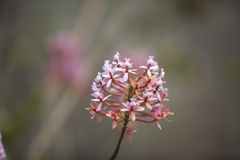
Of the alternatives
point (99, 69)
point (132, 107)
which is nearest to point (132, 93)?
point (132, 107)

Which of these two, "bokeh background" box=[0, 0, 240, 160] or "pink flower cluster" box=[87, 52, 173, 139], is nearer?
"pink flower cluster" box=[87, 52, 173, 139]

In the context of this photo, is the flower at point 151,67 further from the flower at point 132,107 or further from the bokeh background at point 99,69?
the bokeh background at point 99,69

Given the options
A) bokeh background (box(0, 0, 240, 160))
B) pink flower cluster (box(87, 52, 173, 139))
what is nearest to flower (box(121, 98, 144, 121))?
pink flower cluster (box(87, 52, 173, 139))

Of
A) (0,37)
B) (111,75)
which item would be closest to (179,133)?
(0,37)

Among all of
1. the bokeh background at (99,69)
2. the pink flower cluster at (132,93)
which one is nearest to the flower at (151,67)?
the pink flower cluster at (132,93)

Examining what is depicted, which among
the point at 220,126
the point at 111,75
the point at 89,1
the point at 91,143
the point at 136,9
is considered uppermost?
the point at 136,9

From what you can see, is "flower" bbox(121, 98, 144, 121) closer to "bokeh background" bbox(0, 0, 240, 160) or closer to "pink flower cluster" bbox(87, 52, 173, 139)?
"pink flower cluster" bbox(87, 52, 173, 139)

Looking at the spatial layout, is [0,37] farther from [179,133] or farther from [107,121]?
[179,133]

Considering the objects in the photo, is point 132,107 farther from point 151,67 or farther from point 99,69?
point 99,69
